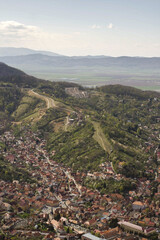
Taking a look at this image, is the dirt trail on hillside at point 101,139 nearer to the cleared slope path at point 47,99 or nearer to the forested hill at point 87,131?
the forested hill at point 87,131

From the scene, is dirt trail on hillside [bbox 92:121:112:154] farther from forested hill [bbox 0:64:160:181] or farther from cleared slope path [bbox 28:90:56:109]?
cleared slope path [bbox 28:90:56:109]

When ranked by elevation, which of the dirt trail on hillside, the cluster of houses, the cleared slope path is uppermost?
the cleared slope path

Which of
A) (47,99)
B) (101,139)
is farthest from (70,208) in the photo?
(47,99)

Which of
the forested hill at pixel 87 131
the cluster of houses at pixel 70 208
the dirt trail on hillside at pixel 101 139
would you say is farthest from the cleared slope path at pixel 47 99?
the cluster of houses at pixel 70 208

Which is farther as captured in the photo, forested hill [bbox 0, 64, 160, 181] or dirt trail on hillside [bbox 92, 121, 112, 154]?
dirt trail on hillside [bbox 92, 121, 112, 154]

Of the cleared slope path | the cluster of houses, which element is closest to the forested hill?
the cleared slope path

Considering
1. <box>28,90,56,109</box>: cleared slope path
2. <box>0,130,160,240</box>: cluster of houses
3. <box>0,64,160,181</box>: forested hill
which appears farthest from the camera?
<box>28,90,56,109</box>: cleared slope path

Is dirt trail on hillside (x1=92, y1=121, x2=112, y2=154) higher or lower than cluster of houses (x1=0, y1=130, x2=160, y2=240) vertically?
higher

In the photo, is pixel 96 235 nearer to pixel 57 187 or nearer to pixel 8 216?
pixel 8 216
